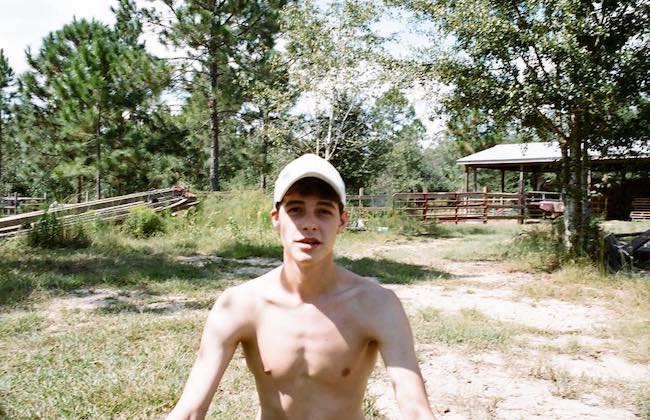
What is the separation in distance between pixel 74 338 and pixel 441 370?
295 cm

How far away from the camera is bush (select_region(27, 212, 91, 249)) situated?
9492 millimetres

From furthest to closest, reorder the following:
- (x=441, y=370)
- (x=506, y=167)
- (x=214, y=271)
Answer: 1. (x=506, y=167)
2. (x=214, y=271)
3. (x=441, y=370)

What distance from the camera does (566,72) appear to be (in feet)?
26.5

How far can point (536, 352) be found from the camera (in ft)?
14.8

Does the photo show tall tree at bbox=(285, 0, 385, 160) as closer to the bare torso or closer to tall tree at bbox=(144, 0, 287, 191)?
tall tree at bbox=(144, 0, 287, 191)

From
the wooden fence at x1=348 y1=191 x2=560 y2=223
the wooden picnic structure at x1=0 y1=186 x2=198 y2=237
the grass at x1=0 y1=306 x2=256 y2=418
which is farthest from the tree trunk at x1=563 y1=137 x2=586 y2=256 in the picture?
the wooden fence at x1=348 y1=191 x2=560 y2=223

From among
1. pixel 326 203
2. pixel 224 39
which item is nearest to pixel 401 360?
pixel 326 203

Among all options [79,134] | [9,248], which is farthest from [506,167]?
[9,248]

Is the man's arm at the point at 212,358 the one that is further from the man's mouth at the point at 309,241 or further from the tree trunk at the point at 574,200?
the tree trunk at the point at 574,200

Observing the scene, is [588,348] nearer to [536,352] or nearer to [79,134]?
[536,352]

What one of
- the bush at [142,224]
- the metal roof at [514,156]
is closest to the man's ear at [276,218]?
the bush at [142,224]

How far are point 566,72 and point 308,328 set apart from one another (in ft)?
25.9

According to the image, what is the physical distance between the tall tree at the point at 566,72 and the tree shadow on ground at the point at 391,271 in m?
2.53

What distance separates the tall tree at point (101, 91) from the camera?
19.3 m
